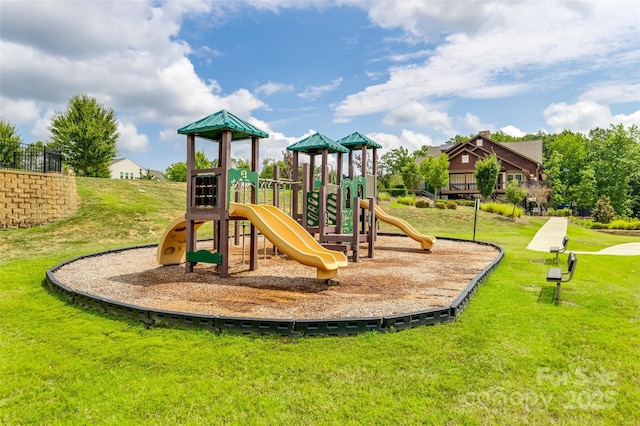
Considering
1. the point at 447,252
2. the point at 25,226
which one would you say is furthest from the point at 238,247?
the point at 25,226

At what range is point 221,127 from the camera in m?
9.50

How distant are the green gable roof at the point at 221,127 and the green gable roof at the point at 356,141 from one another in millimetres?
5598

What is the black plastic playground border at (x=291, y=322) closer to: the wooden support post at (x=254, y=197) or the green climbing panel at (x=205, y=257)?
the green climbing panel at (x=205, y=257)

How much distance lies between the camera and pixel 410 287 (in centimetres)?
848

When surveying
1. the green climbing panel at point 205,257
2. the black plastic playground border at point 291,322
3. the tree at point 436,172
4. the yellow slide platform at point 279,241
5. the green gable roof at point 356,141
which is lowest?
the black plastic playground border at point 291,322

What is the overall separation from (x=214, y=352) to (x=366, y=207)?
424 inches

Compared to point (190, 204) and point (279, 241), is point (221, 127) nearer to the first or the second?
point (190, 204)

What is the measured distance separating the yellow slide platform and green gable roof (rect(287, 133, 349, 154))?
11.9ft

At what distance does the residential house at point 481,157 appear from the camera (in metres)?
49.6

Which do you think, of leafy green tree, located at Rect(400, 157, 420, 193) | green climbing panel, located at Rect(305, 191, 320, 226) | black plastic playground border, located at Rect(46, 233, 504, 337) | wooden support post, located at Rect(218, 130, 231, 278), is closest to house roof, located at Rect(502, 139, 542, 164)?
leafy green tree, located at Rect(400, 157, 420, 193)

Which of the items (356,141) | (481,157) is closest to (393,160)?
(481,157)

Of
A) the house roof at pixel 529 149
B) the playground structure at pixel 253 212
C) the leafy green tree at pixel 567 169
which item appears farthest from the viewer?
the leafy green tree at pixel 567 169

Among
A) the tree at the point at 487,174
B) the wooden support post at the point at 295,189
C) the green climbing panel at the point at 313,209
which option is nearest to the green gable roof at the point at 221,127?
the green climbing panel at the point at 313,209

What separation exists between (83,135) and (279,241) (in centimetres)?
3797
